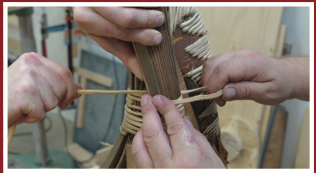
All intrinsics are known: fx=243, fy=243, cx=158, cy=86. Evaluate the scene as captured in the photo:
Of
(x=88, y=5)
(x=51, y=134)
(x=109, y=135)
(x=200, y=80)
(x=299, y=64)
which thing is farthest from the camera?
(x=51, y=134)

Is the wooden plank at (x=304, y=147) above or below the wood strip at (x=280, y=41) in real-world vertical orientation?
below

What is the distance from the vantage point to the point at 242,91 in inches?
22.7

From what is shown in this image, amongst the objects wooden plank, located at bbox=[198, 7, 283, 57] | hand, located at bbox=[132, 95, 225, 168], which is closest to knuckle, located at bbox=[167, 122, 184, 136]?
hand, located at bbox=[132, 95, 225, 168]

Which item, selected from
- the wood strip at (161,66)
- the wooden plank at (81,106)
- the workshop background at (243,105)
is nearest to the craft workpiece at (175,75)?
the wood strip at (161,66)

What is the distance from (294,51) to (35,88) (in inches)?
48.2

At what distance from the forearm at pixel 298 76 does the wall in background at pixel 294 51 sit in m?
0.49

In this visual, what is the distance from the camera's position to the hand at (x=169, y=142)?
46 cm

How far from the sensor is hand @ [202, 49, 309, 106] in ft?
1.84

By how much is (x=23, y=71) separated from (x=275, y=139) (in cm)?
127

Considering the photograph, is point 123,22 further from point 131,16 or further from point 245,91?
point 245,91

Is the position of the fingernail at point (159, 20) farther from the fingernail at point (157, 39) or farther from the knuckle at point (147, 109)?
the knuckle at point (147, 109)

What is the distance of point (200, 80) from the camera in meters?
0.57

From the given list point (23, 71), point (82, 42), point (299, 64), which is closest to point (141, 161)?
point (23, 71)
